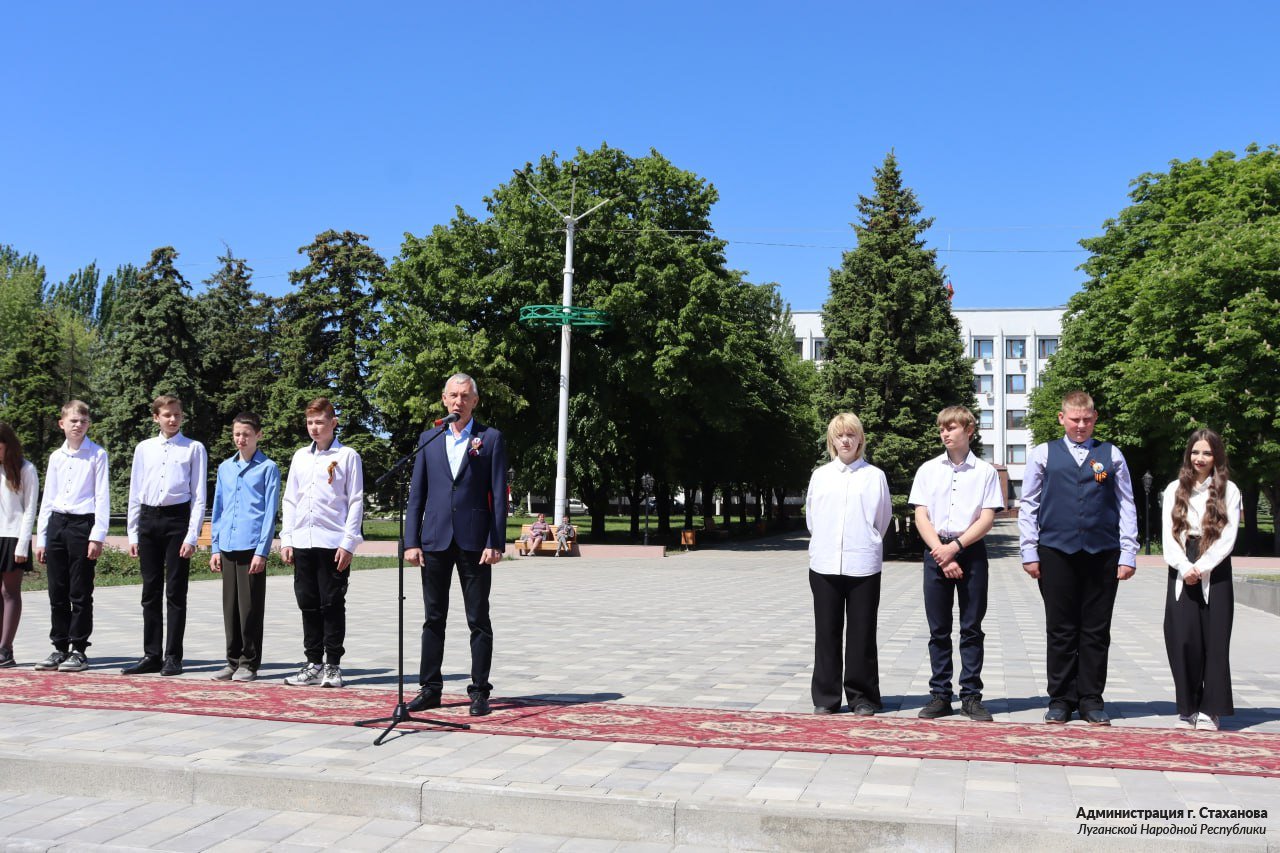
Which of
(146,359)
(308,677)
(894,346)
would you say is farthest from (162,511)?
(146,359)

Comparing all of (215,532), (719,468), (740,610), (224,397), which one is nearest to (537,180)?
(719,468)

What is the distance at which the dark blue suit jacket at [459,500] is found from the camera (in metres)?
7.20

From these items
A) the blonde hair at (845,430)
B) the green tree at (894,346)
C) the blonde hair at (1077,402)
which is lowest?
the blonde hair at (845,430)

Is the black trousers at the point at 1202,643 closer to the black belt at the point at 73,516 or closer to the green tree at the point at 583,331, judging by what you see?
the black belt at the point at 73,516

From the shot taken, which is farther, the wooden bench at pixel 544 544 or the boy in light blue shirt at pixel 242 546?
the wooden bench at pixel 544 544

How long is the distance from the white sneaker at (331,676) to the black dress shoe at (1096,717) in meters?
5.32

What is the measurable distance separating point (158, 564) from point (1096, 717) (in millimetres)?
7277

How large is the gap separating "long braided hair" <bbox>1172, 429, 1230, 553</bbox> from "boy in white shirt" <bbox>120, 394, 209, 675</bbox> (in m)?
7.42

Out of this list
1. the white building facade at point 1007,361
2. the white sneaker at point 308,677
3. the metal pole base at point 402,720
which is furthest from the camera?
the white building facade at point 1007,361

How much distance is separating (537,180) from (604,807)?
126 feet

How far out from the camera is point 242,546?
340 inches

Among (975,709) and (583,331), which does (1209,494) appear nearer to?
(975,709)

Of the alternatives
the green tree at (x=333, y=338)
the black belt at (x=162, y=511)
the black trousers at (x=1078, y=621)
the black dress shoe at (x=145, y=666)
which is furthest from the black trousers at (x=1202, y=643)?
the green tree at (x=333, y=338)

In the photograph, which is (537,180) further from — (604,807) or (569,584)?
(604,807)
